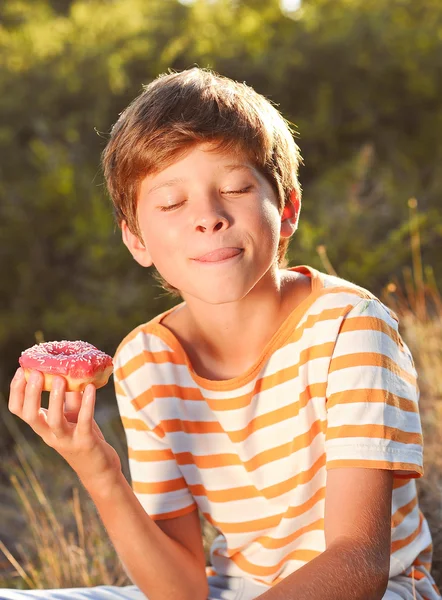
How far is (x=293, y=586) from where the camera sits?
1.58 m

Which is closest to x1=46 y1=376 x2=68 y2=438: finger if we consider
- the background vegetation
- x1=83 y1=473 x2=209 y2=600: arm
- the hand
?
the hand

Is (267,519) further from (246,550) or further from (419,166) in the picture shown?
(419,166)

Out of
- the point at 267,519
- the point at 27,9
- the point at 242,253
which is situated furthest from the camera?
the point at 27,9

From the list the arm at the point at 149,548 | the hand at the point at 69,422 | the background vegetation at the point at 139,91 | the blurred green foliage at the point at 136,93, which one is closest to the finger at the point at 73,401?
the hand at the point at 69,422

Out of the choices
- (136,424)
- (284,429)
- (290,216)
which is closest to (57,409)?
(136,424)

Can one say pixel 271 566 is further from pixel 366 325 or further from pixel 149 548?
pixel 366 325

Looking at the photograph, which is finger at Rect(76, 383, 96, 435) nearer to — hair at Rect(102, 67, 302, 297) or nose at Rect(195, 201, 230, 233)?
nose at Rect(195, 201, 230, 233)

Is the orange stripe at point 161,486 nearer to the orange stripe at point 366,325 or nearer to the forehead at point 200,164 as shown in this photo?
the orange stripe at point 366,325

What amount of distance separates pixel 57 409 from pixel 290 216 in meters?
0.81

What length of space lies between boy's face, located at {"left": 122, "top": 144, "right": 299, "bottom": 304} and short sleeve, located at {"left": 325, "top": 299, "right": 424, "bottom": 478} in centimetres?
26

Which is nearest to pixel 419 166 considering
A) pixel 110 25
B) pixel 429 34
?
pixel 429 34

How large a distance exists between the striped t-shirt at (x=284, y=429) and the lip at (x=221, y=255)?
232 mm

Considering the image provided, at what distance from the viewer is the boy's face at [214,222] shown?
190 centimetres

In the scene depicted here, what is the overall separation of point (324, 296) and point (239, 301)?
0.22 m
